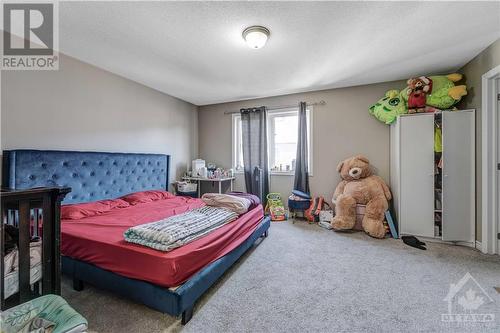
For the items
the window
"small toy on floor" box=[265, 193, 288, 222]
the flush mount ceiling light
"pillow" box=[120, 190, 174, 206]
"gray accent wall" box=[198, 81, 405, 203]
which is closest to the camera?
the flush mount ceiling light

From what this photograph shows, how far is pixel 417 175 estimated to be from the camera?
2.87 m

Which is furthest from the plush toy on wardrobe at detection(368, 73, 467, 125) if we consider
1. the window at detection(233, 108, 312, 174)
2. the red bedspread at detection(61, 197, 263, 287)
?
the red bedspread at detection(61, 197, 263, 287)

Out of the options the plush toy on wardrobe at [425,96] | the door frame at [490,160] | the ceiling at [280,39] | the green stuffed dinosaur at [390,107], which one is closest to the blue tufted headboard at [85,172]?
the ceiling at [280,39]

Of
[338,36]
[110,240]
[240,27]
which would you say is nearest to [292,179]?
[338,36]

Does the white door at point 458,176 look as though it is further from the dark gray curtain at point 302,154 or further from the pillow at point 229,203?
the pillow at point 229,203

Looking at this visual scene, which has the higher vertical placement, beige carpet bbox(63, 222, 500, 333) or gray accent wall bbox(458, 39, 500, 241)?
gray accent wall bbox(458, 39, 500, 241)

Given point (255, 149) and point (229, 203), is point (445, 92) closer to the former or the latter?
point (255, 149)

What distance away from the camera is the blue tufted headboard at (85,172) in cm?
203

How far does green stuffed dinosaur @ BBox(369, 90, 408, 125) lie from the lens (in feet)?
9.98

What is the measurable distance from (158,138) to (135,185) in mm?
964

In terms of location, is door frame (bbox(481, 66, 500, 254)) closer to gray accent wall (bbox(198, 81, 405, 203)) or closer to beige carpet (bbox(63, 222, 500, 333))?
beige carpet (bbox(63, 222, 500, 333))

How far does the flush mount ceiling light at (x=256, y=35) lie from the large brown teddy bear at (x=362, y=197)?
2.30 m

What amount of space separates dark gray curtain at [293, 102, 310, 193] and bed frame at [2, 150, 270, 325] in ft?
4.32

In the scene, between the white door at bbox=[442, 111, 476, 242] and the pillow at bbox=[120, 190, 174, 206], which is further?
the pillow at bbox=[120, 190, 174, 206]
